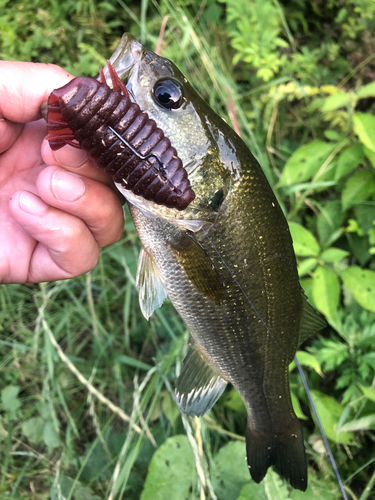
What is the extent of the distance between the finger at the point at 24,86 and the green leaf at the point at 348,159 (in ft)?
4.99

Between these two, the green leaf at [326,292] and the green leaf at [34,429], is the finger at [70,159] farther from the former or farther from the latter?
the green leaf at [34,429]

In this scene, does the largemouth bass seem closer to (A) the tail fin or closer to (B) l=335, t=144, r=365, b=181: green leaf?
(A) the tail fin


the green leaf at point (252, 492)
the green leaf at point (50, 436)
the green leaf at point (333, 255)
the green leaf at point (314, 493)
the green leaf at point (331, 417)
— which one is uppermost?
the green leaf at point (50, 436)

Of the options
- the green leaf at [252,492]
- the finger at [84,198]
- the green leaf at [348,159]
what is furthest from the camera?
the green leaf at [348,159]

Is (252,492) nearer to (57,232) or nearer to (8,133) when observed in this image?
(57,232)

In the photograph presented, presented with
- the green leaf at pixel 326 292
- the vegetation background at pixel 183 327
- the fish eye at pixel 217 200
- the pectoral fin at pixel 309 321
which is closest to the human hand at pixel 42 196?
the fish eye at pixel 217 200

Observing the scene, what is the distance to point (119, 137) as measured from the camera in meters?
0.87

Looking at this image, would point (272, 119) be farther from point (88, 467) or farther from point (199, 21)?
point (88, 467)

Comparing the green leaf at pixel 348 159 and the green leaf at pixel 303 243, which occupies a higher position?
the green leaf at pixel 348 159

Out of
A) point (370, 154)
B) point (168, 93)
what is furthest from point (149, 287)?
point (370, 154)

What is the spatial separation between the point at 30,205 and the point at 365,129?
1707 millimetres

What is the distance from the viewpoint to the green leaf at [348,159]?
75.9 inches

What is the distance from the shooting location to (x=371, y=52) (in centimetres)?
238

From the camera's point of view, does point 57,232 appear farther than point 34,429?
No
